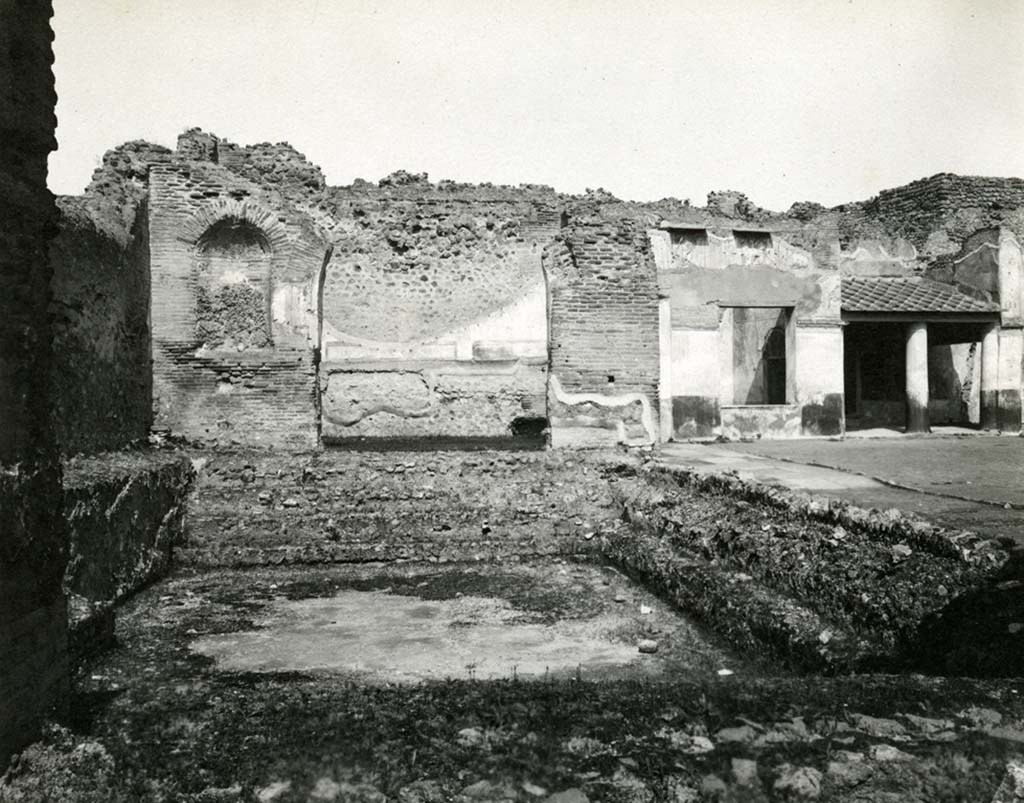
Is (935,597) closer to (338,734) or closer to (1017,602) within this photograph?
(1017,602)

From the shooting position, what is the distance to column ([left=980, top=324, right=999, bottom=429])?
15016 mm

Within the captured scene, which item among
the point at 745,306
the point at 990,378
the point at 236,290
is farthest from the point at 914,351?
the point at 236,290

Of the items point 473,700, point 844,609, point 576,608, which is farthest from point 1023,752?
point 576,608

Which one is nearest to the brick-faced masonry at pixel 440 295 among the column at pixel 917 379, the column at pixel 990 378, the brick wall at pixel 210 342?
the brick wall at pixel 210 342

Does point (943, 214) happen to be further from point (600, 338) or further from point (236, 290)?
point (236, 290)

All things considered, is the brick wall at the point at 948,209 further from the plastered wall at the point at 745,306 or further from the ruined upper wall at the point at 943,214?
the plastered wall at the point at 745,306

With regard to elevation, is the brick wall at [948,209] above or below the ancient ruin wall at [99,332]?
above

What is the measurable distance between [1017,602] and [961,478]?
406 centimetres

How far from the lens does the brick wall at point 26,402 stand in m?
2.32

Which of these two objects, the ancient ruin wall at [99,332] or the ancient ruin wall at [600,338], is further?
the ancient ruin wall at [600,338]

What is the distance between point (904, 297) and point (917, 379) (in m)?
1.52

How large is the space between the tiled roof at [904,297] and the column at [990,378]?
21.0 inches

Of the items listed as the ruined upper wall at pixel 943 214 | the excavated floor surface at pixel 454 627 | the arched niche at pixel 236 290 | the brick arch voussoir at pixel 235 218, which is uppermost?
the ruined upper wall at pixel 943 214

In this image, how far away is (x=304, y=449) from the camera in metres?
9.27
